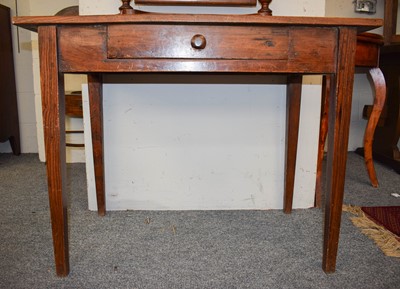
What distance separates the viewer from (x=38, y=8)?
2.67 meters

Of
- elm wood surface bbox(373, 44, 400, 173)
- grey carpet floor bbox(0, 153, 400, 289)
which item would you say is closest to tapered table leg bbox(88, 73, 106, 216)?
grey carpet floor bbox(0, 153, 400, 289)

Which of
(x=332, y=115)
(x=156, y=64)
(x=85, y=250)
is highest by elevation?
(x=156, y=64)

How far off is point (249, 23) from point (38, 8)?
7.37 feet

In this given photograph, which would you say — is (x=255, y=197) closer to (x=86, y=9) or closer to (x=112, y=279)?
(x=112, y=279)

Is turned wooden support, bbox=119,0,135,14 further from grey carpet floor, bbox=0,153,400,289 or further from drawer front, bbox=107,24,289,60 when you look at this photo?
grey carpet floor, bbox=0,153,400,289

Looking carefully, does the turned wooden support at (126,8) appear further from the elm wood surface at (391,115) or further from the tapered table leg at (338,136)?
the elm wood surface at (391,115)

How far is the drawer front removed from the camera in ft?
3.14

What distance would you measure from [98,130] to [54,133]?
0.51 metres

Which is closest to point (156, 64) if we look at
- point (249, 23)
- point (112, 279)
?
point (249, 23)

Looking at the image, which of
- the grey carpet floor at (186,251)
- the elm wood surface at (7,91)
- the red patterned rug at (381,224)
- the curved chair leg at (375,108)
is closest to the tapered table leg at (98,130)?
the grey carpet floor at (186,251)

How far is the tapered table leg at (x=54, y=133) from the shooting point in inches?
37.4

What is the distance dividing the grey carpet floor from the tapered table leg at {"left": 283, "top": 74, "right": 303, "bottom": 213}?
0.09 metres

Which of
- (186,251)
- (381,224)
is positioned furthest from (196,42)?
(381,224)

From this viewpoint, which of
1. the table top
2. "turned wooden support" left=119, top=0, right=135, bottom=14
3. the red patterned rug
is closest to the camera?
the table top
